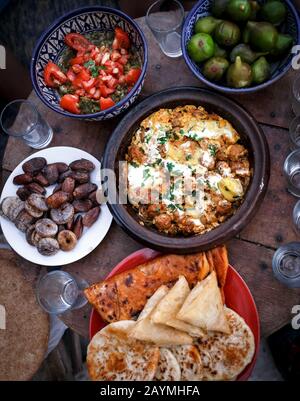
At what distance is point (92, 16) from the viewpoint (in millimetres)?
2793

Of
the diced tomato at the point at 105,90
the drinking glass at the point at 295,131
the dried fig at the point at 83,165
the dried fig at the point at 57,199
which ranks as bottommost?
the dried fig at the point at 57,199

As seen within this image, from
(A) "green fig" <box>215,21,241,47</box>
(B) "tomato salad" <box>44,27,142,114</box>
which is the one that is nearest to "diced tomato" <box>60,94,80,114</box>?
(B) "tomato salad" <box>44,27,142,114</box>

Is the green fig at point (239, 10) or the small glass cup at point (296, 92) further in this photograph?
the small glass cup at point (296, 92)

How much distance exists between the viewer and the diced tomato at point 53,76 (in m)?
2.75

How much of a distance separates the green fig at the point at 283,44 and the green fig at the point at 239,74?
17 cm

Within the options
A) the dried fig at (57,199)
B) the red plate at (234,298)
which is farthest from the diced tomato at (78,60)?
the red plate at (234,298)

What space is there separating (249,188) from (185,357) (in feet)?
2.84

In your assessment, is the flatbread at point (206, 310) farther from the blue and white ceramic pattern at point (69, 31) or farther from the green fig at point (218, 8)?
the green fig at point (218, 8)

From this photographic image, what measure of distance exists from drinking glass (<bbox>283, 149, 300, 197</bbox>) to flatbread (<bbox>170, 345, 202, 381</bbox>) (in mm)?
939

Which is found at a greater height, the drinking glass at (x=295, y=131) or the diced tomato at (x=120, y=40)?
the diced tomato at (x=120, y=40)

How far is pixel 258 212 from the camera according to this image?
255 cm

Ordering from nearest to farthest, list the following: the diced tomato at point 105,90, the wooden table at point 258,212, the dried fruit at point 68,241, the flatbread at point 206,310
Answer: the flatbread at point 206,310
the wooden table at point 258,212
the dried fruit at point 68,241
the diced tomato at point 105,90

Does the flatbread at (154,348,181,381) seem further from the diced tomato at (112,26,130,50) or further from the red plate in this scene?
the diced tomato at (112,26,130,50)
